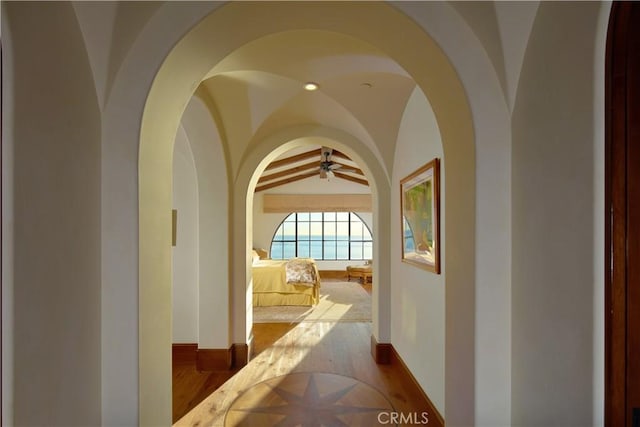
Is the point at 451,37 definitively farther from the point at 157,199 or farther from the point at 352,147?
the point at 352,147

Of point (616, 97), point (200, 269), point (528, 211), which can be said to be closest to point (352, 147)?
point (200, 269)

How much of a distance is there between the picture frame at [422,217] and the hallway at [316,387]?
1.03 meters

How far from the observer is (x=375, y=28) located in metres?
1.48

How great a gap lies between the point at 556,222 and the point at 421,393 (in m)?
2.00

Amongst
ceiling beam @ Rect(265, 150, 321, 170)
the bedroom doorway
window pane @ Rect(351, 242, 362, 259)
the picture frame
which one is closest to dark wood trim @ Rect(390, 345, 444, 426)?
the picture frame

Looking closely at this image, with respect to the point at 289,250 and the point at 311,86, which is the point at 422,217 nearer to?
the point at 311,86

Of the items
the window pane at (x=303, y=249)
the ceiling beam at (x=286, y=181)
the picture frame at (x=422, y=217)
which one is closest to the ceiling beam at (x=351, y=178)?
the ceiling beam at (x=286, y=181)

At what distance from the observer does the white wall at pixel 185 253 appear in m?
3.33

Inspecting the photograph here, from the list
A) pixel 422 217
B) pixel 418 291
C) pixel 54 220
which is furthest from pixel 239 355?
pixel 54 220

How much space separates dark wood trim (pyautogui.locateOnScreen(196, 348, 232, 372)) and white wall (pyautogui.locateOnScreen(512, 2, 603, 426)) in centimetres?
261

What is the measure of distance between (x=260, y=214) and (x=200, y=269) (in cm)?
660

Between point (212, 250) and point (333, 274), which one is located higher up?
point (212, 250)

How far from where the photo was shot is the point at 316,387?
294 cm

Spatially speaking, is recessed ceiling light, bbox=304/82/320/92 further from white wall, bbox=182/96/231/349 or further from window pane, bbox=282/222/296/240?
window pane, bbox=282/222/296/240
